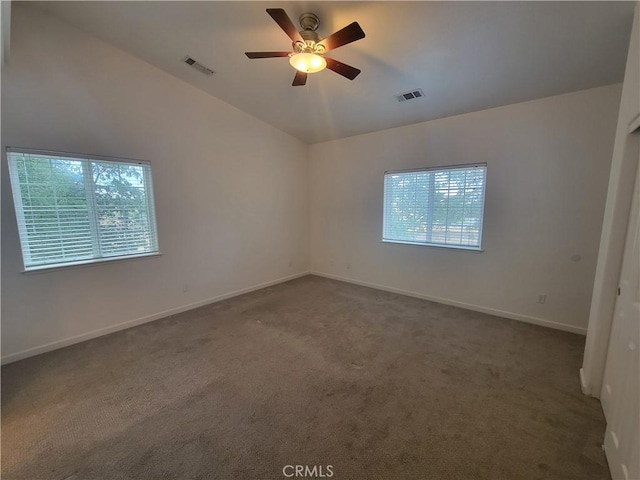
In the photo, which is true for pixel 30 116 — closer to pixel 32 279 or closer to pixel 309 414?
pixel 32 279

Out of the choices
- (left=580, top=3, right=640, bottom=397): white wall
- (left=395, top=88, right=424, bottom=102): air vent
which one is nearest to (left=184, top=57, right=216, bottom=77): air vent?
(left=395, top=88, right=424, bottom=102): air vent

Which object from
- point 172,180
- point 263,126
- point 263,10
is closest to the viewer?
point 263,10

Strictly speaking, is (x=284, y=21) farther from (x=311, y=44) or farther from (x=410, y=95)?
(x=410, y=95)

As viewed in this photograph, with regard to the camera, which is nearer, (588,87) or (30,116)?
(30,116)

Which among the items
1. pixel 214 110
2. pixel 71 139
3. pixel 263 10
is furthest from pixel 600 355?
pixel 71 139

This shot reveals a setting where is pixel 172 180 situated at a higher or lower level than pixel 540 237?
higher

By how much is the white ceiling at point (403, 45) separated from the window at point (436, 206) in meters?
0.89

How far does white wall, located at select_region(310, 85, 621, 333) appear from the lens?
2.81 meters

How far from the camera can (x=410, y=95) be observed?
10.6 ft

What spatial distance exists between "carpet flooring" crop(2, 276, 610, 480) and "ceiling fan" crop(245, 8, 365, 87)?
2.71 m

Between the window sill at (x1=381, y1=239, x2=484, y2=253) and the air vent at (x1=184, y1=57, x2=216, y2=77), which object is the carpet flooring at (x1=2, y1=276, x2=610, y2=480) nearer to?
the window sill at (x1=381, y1=239, x2=484, y2=253)

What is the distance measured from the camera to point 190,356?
261 cm

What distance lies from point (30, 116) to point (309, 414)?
375cm

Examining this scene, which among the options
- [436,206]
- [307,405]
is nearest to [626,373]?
[307,405]
